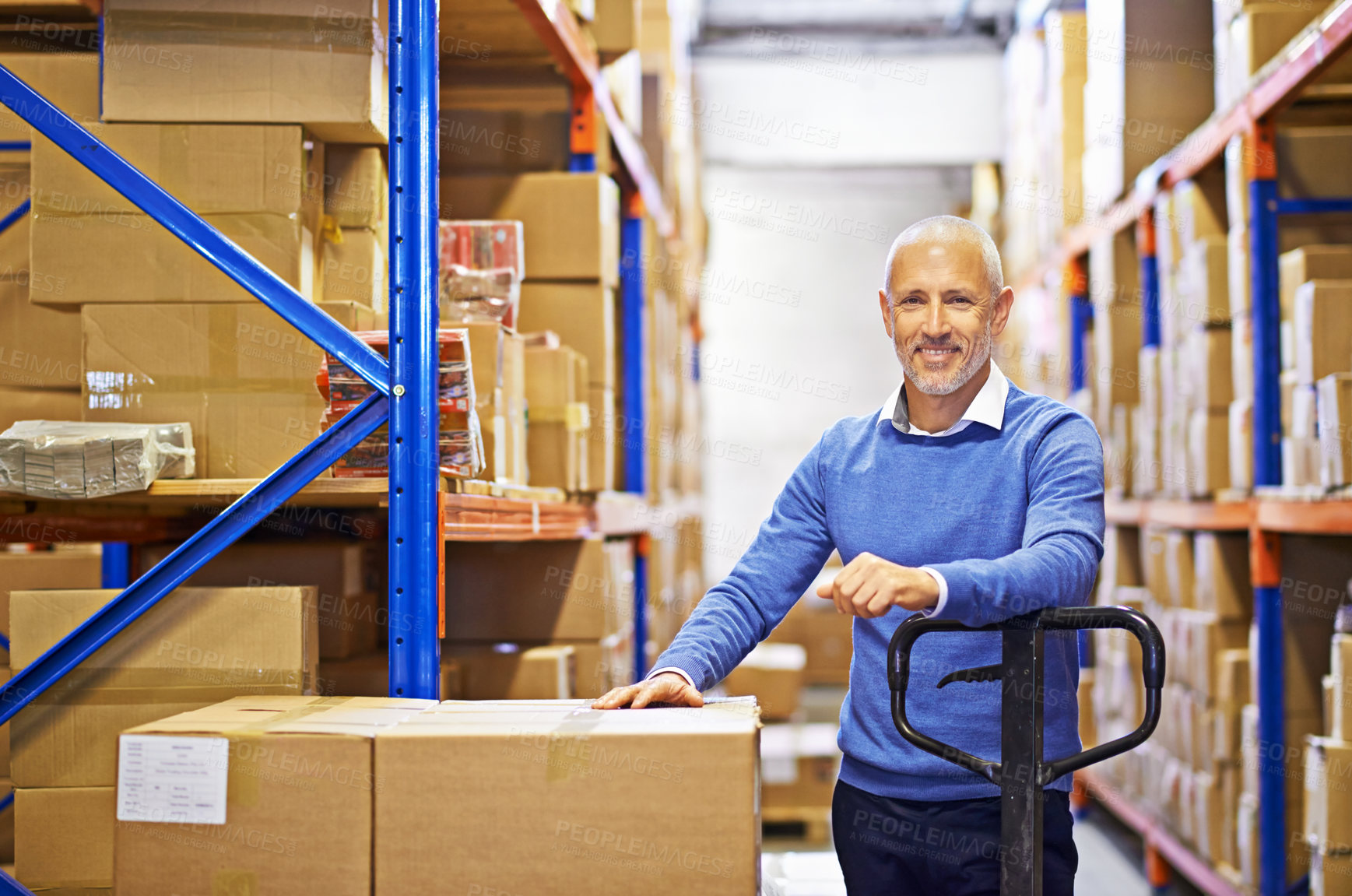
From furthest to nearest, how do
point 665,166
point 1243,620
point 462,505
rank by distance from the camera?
1. point 665,166
2. point 1243,620
3. point 462,505

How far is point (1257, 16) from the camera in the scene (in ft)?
13.8

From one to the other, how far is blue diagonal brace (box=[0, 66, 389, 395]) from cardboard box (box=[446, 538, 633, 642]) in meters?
1.68

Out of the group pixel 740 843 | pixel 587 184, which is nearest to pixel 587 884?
pixel 740 843

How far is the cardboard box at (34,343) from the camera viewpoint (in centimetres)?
277

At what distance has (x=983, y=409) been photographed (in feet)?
6.97

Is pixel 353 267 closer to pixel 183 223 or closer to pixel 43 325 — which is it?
pixel 183 223

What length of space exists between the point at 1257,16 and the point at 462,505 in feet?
11.4

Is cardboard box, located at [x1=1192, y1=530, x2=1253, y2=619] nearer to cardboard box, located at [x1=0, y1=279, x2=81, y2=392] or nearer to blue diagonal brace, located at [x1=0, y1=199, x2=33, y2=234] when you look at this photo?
cardboard box, located at [x1=0, y1=279, x2=81, y2=392]

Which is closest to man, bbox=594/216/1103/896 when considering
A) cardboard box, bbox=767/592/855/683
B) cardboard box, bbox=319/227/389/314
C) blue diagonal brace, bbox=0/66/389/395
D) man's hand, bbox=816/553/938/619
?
man's hand, bbox=816/553/938/619

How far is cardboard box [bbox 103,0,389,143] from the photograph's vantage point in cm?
250

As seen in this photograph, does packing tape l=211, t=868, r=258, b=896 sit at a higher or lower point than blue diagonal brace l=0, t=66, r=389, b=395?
lower

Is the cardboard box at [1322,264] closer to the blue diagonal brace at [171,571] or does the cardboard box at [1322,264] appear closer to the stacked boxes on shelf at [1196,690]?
the stacked boxes on shelf at [1196,690]

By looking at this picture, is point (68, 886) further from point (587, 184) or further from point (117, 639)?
point (587, 184)

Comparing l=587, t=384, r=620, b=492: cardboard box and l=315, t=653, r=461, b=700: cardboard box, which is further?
l=587, t=384, r=620, b=492: cardboard box
